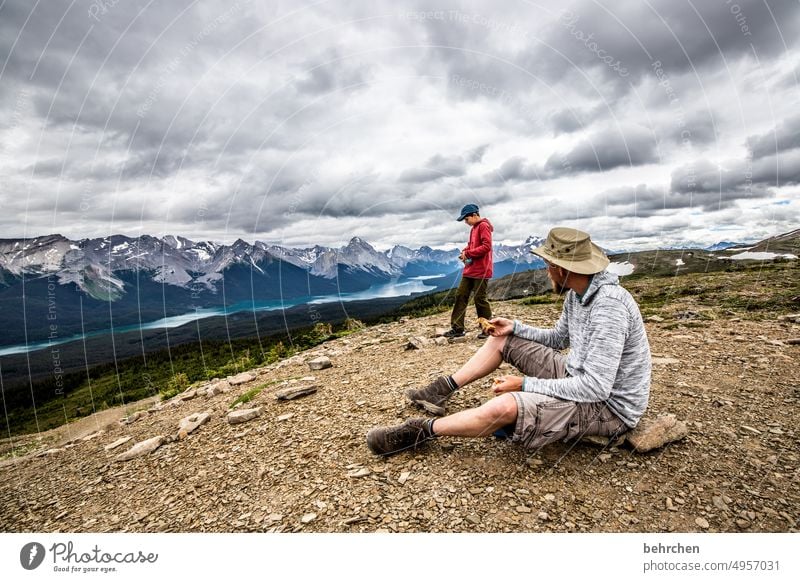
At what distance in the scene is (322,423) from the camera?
19.3 feet

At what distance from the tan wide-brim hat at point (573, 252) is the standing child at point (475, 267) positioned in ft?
20.2

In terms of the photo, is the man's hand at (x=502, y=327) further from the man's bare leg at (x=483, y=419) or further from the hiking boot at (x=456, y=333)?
the hiking boot at (x=456, y=333)

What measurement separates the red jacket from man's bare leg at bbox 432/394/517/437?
6760mm

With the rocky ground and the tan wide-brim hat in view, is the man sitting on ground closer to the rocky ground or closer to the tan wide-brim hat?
the tan wide-brim hat

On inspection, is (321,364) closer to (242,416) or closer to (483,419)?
(242,416)

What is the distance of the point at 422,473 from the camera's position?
4246 millimetres

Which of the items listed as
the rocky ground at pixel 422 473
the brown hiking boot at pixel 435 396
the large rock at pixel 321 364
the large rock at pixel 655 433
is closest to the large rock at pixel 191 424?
the rocky ground at pixel 422 473

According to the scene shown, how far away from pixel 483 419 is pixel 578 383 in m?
1.04

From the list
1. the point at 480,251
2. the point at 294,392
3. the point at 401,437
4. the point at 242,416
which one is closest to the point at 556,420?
the point at 401,437

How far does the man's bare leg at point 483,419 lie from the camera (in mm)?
3947

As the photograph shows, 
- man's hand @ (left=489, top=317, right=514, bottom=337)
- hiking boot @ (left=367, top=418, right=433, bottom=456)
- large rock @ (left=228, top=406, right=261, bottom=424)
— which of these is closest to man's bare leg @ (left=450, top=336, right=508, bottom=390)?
man's hand @ (left=489, top=317, right=514, bottom=337)

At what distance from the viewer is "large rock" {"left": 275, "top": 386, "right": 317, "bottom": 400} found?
23.1 ft

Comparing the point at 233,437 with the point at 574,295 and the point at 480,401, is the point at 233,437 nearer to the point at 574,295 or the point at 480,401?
the point at 480,401
